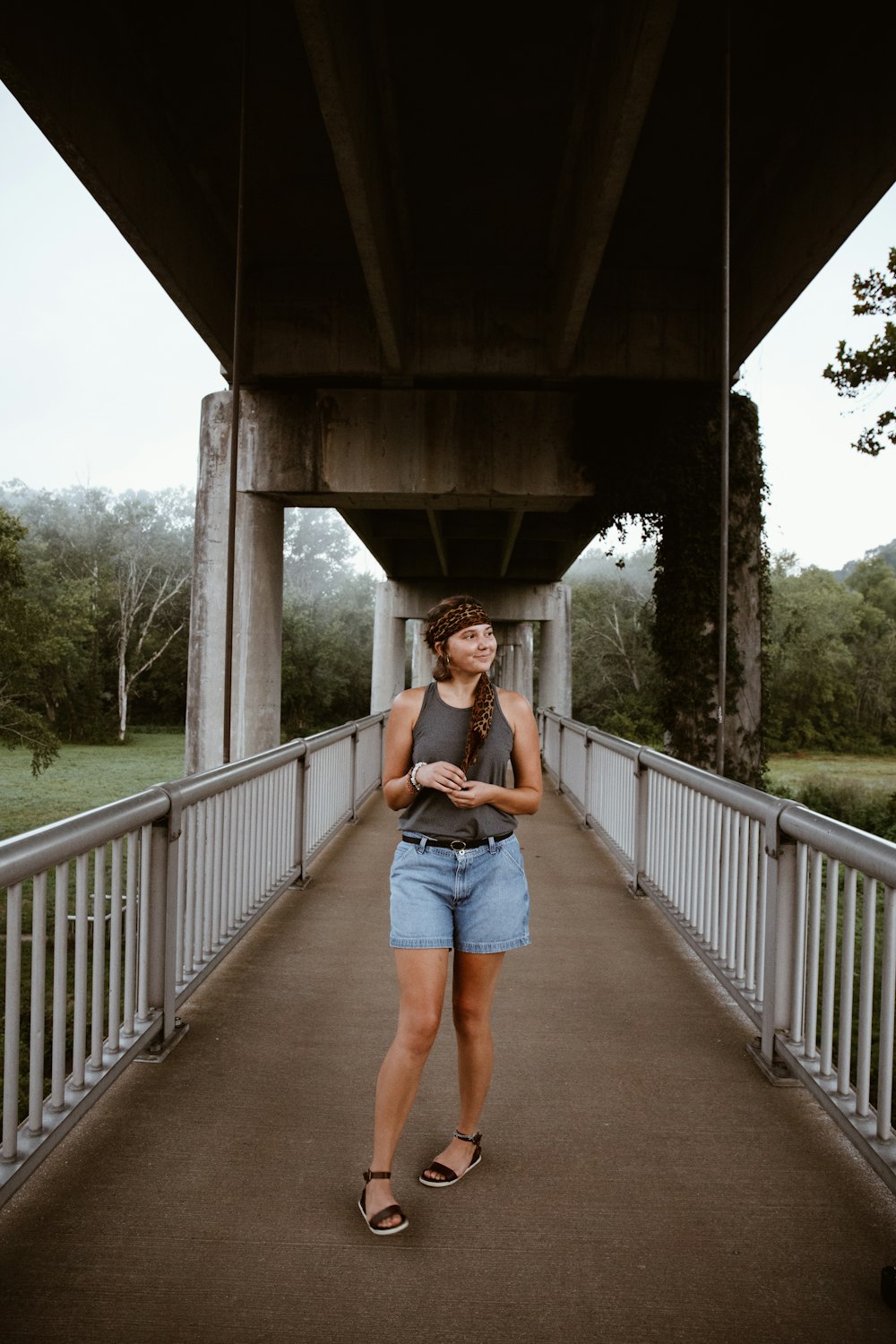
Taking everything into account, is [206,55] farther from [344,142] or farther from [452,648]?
[452,648]

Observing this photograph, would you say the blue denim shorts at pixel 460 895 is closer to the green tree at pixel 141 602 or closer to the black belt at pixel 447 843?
the black belt at pixel 447 843

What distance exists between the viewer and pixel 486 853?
275cm

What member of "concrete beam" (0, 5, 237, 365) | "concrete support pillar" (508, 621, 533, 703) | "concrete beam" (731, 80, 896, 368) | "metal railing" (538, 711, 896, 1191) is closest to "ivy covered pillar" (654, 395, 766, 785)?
"concrete beam" (731, 80, 896, 368)

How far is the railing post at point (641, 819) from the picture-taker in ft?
22.7

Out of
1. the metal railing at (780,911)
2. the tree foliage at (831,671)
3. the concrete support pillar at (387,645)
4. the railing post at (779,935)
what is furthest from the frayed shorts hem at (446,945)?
the tree foliage at (831,671)

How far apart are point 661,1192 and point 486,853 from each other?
3.93 ft

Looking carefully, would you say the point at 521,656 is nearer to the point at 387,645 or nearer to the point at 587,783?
the point at 387,645

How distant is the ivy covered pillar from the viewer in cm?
959

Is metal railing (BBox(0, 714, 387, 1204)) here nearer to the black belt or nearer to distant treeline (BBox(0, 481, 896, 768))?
the black belt

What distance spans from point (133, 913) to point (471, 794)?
5.08ft

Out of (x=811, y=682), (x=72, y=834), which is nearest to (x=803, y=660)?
(x=811, y=682)

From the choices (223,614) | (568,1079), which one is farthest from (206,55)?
(568,1079)

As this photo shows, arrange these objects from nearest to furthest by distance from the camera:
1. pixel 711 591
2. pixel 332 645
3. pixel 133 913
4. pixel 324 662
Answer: pixel 133 913, pixel 711 591, pixel 324 662, pixel 332 645

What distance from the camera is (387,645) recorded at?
26.4 meters
